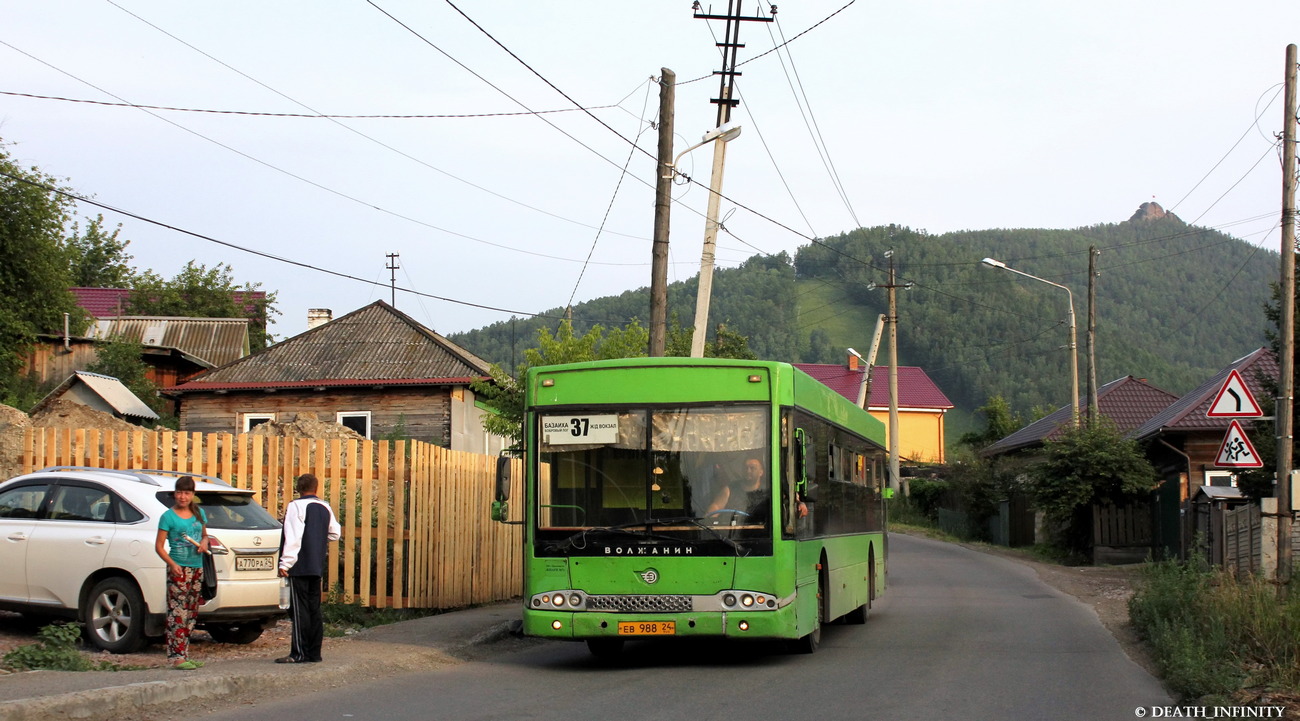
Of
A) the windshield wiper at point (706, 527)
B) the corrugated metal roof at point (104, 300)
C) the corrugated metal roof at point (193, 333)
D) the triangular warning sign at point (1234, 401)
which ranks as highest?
the corrugated metal roof at point (104, 300)

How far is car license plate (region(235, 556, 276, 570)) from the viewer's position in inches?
443

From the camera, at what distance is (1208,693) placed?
912 centimetres

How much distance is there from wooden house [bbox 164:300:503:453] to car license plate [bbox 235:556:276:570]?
1773 cm

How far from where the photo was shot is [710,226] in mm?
19375

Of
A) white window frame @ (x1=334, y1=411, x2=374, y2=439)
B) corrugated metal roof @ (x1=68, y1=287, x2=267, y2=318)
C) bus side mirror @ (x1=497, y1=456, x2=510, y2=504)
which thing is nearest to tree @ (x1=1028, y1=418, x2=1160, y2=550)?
white window frame @ (x1=334, y1=411, x2=374, y2=439)

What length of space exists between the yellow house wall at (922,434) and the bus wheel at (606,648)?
7126cm

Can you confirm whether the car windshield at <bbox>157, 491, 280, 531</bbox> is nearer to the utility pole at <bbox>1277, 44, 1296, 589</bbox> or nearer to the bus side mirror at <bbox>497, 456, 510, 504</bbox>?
the bus side mirror at <bbox>497, 456, 510, 504</bbox>

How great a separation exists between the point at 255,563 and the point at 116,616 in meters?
1.24

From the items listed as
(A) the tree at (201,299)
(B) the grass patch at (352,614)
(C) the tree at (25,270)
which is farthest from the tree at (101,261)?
(B) the grass patch at (352,614)

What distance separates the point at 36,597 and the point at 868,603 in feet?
32.7

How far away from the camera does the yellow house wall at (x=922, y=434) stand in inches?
3265

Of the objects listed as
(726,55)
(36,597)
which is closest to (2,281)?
(726,55)

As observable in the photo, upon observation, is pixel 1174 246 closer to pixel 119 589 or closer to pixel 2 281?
pixel 2 281

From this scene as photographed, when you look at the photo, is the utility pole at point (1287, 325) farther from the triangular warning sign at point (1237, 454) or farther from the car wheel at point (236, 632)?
the car wheel at point (236, 632)
